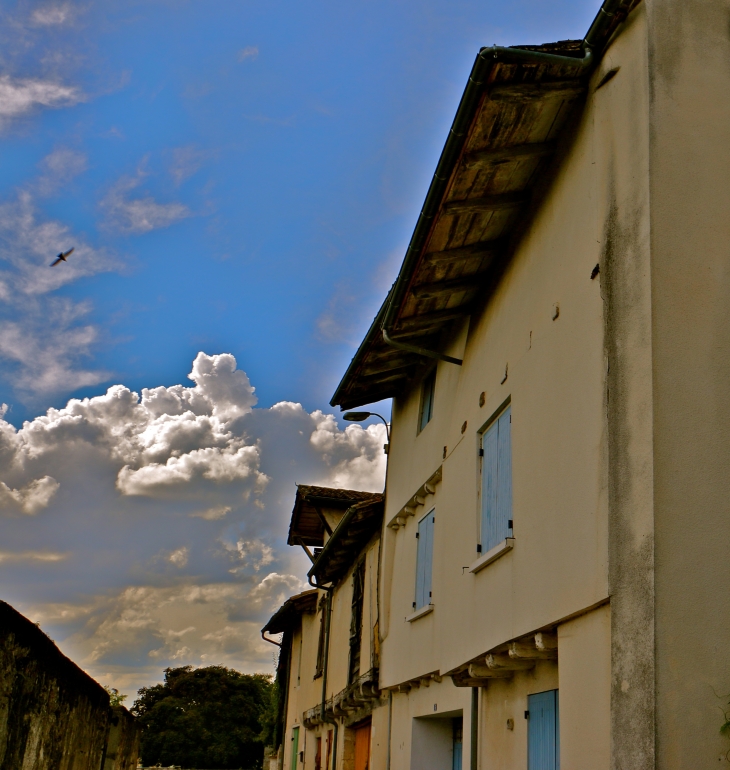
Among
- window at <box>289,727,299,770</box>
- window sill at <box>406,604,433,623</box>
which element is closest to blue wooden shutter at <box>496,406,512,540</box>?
window sill at <box>406,604,433,623</box>

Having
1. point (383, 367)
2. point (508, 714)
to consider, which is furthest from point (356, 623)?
point (508, 714)

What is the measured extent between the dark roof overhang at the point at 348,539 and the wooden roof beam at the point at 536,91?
828 centimetres

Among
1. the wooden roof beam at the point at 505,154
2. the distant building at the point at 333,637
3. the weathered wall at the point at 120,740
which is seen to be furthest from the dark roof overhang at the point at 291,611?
the wooden roof beam at the point at 505,154

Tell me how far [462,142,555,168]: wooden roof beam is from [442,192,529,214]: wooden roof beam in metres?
0.56

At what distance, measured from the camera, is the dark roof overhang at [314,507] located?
18.6 metres

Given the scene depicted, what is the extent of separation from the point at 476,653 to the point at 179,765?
43923 mm

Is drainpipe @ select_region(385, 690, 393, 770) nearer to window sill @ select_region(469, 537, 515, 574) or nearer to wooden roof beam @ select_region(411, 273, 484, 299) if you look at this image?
window sill @ select_region(469, 537, 515, 574)

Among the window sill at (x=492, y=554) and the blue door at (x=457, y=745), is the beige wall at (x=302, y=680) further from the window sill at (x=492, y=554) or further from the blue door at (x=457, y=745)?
the window sill at (x=492, y=554)

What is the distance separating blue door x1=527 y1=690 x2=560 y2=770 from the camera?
20.9ft

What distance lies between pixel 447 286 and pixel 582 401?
11.7 feet

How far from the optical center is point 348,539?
50.0 feet

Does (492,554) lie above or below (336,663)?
above

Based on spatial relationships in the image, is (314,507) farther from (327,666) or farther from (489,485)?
(489,485)

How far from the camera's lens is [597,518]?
5.56 metres
